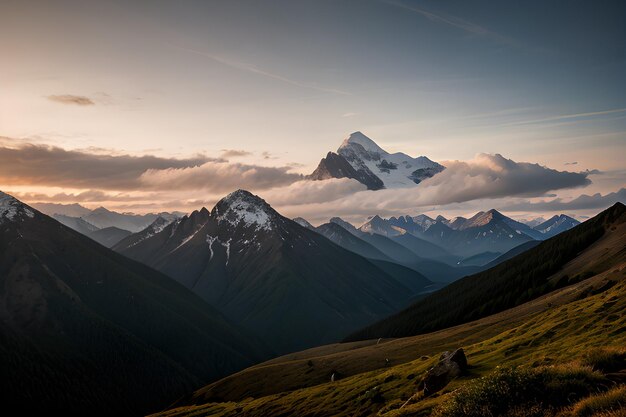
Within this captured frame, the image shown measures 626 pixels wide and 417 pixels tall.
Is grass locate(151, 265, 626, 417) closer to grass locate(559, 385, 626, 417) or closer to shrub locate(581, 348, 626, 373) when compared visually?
shrub locate(581, 348, 626, 373)

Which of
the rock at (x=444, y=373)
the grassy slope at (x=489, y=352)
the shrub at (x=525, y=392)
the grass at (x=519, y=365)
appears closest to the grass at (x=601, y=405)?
the shrub at (x=525, y=392)

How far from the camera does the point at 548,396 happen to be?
3091 centimetres

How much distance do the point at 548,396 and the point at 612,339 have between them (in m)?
38.1

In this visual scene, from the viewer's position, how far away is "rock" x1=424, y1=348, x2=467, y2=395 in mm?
58500

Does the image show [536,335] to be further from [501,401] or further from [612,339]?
[501,401]

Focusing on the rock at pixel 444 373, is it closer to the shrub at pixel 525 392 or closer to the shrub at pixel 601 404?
the shrub at pixel 525 392

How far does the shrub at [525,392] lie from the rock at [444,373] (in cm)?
2647

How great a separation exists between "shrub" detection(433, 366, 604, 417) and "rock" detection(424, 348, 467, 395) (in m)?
26.5

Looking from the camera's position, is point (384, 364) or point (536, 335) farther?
point (384, 364)

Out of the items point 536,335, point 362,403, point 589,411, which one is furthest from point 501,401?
point 536,335

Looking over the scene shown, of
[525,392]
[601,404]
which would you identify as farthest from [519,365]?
[601,404]

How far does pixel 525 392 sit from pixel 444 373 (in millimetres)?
29438

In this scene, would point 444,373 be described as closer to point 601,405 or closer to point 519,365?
point 519,365

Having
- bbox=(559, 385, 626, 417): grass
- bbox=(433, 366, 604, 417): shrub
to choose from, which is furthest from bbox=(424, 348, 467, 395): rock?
bbox=(559, 385, 626, 417): grass
